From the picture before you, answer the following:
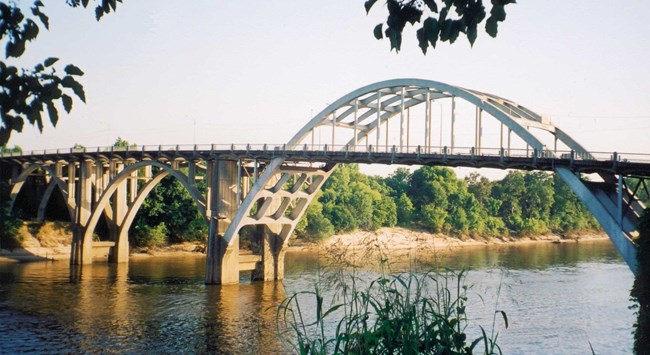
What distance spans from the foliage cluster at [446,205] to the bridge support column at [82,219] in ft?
81.4

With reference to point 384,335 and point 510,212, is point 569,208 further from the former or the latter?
point 384,335

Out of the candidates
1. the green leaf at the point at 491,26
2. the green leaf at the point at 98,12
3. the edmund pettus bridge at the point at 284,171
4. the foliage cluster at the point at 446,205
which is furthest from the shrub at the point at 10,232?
the green leaf at the point at 491,26

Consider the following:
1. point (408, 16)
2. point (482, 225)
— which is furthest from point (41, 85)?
point (482, 225)

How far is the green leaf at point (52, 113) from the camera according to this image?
547cm

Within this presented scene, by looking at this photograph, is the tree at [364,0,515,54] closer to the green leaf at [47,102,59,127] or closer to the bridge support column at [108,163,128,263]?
the green leaf at [47,102,59,127]

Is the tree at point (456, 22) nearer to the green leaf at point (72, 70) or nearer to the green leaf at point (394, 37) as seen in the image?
the green leaf at point (394, 37)

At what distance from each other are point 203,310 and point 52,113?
27.1 meters

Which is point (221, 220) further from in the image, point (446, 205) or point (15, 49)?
point (446, 205)

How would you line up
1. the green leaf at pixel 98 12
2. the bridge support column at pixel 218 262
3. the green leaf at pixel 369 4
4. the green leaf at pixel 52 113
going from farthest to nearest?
1. the bridge support column at pixel 218 262
2. the green leaf at pixel 98 12
3. the green leaf at pixel 369 4
4. the green leaf at pixel 52 113

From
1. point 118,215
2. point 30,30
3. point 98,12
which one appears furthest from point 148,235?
point 30,30

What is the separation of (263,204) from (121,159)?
45.4ft

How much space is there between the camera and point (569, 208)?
105875mm

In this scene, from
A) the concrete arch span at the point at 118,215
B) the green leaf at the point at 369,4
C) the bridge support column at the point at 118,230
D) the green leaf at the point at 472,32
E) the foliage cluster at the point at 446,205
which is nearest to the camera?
the green leaf at the point at 369,4

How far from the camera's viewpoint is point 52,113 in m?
5.52
